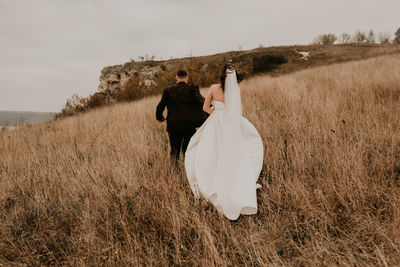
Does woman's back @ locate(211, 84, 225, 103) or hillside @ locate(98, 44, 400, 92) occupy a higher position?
hillside @ locate(98, 44, 400, 92)

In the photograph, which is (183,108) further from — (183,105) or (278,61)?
(278,61)

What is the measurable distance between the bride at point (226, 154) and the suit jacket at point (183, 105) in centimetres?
48

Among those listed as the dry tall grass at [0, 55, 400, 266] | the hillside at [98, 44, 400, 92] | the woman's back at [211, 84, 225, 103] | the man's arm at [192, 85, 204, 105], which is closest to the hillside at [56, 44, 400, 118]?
the hillside at [98, 44, 400, 92]

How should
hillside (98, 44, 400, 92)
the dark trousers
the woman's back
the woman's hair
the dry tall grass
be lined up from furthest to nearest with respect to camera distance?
1. hillside (98, 44, 400, 92)
2. the dark trousers
3. the woman's back
4. the woman's hair
5. the dry tall grass

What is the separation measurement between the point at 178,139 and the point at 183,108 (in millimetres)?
606

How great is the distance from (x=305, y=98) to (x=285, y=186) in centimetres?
402

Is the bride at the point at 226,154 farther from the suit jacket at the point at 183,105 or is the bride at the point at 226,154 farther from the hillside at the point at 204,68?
the hillside at the point at 204,68

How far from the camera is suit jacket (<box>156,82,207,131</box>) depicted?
135 inches

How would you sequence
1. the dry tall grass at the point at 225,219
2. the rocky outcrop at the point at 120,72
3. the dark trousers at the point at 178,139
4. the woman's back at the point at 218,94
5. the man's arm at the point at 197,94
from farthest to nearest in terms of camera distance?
the rocky outcrop at the point at 120,72 < the dark trousers at the point at 178,139 < the man's arm at the point at 197,94 < the woman's back at the point at 218,94 < the dry tall grass at the point at 225,219

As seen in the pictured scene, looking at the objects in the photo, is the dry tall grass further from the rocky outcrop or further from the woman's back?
the rocky outcrop

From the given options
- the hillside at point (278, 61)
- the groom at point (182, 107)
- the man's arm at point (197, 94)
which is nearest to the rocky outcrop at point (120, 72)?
the hillside at point (278, 61)

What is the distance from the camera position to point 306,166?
279 centimetres

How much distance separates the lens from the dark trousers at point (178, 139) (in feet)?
11.9

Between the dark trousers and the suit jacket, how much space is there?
84 mm
